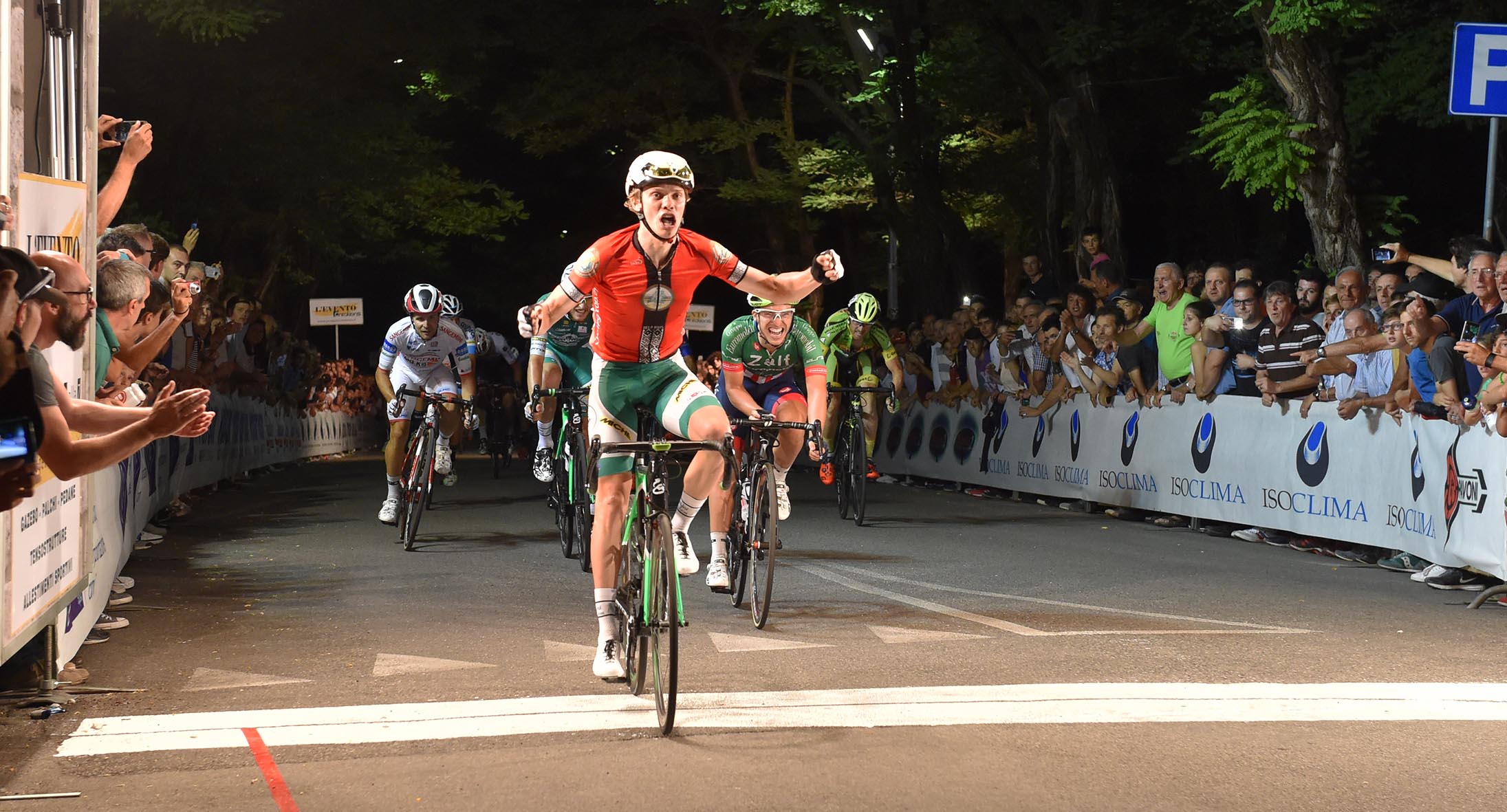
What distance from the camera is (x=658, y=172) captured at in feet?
25.9

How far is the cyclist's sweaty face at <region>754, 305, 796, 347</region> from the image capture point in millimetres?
11695

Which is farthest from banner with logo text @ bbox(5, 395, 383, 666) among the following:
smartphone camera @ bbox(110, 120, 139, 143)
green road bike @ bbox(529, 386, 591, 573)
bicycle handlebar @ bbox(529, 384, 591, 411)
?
green road bike @ bbox(529, 386, 591, 573)

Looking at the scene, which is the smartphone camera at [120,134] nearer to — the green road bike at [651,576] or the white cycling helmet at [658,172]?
the white cycling helmet at [658,172]

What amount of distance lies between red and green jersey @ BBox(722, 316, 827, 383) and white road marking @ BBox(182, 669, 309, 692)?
4066 mm

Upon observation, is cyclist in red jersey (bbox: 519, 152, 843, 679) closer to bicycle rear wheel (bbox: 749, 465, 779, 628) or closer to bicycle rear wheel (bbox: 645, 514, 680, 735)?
bicycle rear wheel (bbox: 645, 514, 680, 735)

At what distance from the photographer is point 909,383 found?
2420cm

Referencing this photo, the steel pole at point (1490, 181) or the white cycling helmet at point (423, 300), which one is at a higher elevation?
the steel pole at point (1490, 181)

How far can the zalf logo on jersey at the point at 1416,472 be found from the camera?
1253cm

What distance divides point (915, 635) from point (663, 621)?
102 inches

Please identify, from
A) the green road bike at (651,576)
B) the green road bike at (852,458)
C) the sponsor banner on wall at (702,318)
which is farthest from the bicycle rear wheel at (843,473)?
the sponsor banner on wall at (702,318)

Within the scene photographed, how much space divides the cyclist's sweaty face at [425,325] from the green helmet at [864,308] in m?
3.57

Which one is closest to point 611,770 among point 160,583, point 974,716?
point 974,716

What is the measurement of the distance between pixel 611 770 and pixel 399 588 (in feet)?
18.0

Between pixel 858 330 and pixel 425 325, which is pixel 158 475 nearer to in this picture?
pixel 425 325
